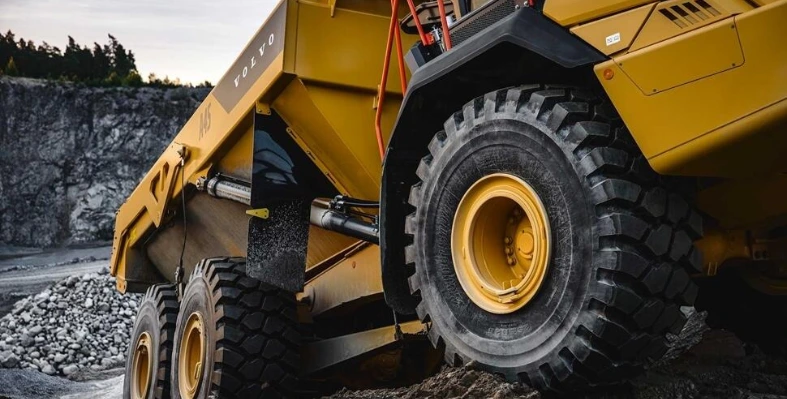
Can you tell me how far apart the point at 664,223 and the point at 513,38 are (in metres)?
0.70

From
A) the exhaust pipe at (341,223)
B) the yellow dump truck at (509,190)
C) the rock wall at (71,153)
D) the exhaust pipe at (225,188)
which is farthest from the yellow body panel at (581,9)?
the rock wall at (71,153)

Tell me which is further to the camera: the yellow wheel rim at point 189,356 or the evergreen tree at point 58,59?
the evergreen tree at point 58,59

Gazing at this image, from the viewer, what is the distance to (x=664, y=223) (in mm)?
2303

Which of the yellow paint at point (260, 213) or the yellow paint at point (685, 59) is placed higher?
the yellow paint at point (685, 59)

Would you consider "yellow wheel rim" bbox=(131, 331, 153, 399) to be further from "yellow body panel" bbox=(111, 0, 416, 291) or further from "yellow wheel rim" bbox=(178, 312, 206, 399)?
"yellow body panel" bbox=(111, 0, 416, 291)

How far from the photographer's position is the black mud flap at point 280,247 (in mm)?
4328

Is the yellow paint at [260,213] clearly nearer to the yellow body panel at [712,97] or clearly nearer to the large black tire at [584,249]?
the large black tire at [584,249]

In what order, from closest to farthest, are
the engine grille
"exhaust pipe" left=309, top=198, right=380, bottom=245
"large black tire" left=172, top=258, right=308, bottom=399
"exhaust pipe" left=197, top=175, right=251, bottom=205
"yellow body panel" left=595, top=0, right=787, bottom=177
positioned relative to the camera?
"yellow body panel" left=595, top=0, right=787, bottom=177
the engine grille
"exhaust pipe" left=309, top=198, right=380, bottom=245
"large black tire" left=172, top=258, right=308, bottom=399
"exhaust pipe" left=197, top=175, right=251, bottom=205

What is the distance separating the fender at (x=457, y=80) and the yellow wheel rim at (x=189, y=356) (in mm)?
1888

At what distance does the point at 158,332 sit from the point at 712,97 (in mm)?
3969

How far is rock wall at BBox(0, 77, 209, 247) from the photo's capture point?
34.4 m

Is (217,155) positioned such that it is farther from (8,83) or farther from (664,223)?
(8,83)

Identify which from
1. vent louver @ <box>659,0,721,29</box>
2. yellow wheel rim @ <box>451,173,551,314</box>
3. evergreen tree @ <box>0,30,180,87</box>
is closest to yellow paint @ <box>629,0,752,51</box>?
vent louver @ <box>659,0,721,29</box>

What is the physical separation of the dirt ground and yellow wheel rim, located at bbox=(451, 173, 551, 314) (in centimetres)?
25
